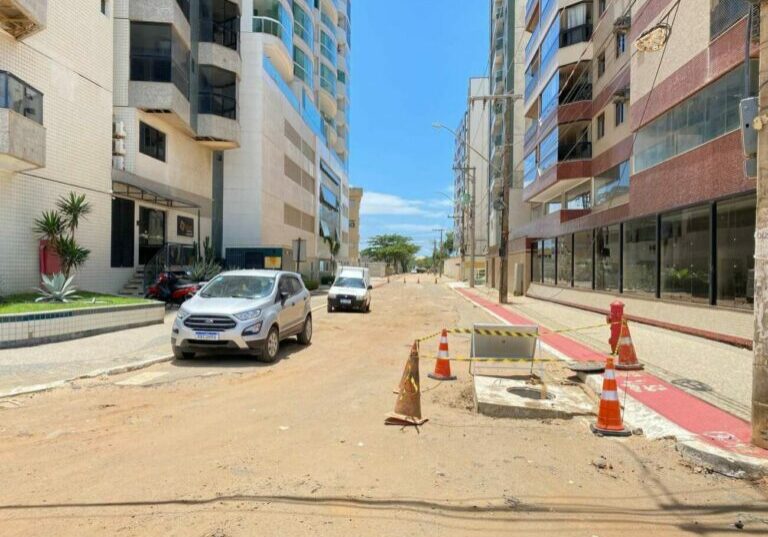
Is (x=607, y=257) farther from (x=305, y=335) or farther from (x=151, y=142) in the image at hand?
(x=151, y=142)

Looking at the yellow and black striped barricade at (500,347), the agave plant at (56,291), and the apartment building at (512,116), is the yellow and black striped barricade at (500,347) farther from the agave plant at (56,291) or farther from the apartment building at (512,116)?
the apartment building at (512,116)

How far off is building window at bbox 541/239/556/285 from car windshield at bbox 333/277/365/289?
11.7 m

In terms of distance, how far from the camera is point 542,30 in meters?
31.6

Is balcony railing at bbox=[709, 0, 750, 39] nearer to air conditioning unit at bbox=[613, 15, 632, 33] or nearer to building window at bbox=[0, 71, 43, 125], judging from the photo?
air conditioning unit at bbox=[613, 15, 632, 33]

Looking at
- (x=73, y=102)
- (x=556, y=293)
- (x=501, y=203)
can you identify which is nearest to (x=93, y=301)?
(x=73, y=102)

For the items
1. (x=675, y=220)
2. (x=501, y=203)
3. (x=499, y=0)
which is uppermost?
(x=499, y=0)

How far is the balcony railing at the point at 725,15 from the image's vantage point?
39.3 ft

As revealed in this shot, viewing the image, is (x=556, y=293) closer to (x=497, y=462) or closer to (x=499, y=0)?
(x=497, y=462)

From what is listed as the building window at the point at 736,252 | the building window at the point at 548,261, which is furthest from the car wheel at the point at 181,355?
the building window at the point at 548,261

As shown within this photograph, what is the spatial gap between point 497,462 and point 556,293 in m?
24.1

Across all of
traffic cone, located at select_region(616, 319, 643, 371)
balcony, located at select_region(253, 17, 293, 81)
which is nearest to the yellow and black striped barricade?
traffic cone, located at select_region(616, 319, 643, 371)

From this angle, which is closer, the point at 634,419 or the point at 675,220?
the point at 634,419

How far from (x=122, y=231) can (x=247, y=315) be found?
50.6 feet

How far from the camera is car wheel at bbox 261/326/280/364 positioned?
9.74 meters
